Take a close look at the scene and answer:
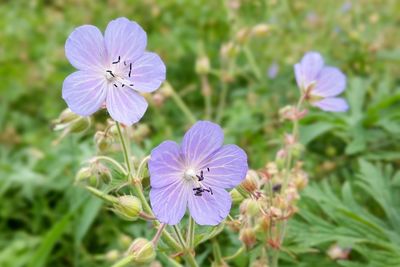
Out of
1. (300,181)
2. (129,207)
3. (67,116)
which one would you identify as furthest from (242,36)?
(129,207)

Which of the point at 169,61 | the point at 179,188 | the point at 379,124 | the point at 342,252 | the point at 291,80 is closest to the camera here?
the point at 179,188

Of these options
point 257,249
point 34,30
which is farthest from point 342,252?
point 34,30

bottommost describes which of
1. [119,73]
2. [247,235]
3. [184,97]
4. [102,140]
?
[247,235]

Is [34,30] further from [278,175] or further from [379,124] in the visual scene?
[278,175]

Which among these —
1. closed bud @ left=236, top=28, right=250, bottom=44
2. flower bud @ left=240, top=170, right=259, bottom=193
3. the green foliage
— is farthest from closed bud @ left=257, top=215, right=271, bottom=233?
closed bud @ left=236, top=28, right=250, bottom=44

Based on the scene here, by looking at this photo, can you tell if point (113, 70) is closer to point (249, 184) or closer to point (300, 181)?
point (249, 184)
